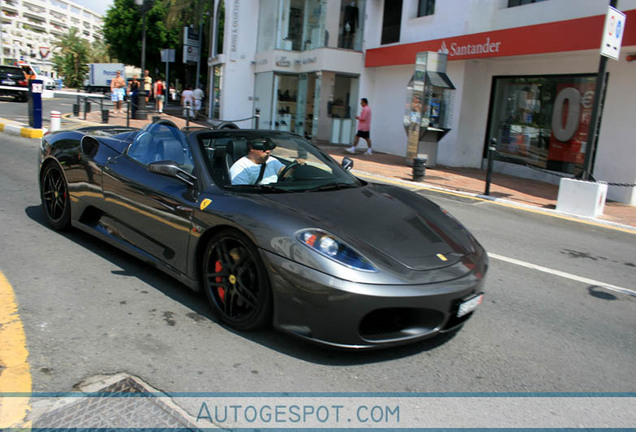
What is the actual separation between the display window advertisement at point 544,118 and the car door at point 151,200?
1047 cm

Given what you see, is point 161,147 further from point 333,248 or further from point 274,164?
point 333,248

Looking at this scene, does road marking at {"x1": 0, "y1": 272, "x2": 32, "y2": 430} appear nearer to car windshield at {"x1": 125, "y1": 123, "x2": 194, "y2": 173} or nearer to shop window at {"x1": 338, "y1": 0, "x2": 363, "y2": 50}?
car windshield at {"x1": 125, "y1": 123, "x2": 194, "y2": 173}

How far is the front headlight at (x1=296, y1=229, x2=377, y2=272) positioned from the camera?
3059mm

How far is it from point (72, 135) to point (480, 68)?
512 inches

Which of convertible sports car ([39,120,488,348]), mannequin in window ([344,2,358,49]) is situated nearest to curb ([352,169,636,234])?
convertible sports car ([39,120,488,348])

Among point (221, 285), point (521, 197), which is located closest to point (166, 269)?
point (221, 285)

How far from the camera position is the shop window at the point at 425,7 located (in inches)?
653

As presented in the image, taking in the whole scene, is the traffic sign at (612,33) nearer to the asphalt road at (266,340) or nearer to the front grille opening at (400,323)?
the asphalt road at (266,340)

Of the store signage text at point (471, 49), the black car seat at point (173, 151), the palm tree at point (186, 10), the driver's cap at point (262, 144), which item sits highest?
the palm tree at point (186, 10)

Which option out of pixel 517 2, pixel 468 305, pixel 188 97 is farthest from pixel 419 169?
pixel 188 97

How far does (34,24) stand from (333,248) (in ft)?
529

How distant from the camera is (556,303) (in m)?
4.57

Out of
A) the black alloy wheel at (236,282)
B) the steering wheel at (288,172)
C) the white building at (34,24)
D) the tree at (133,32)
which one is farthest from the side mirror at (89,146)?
the white building at (34,24)

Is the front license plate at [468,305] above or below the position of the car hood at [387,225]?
below
